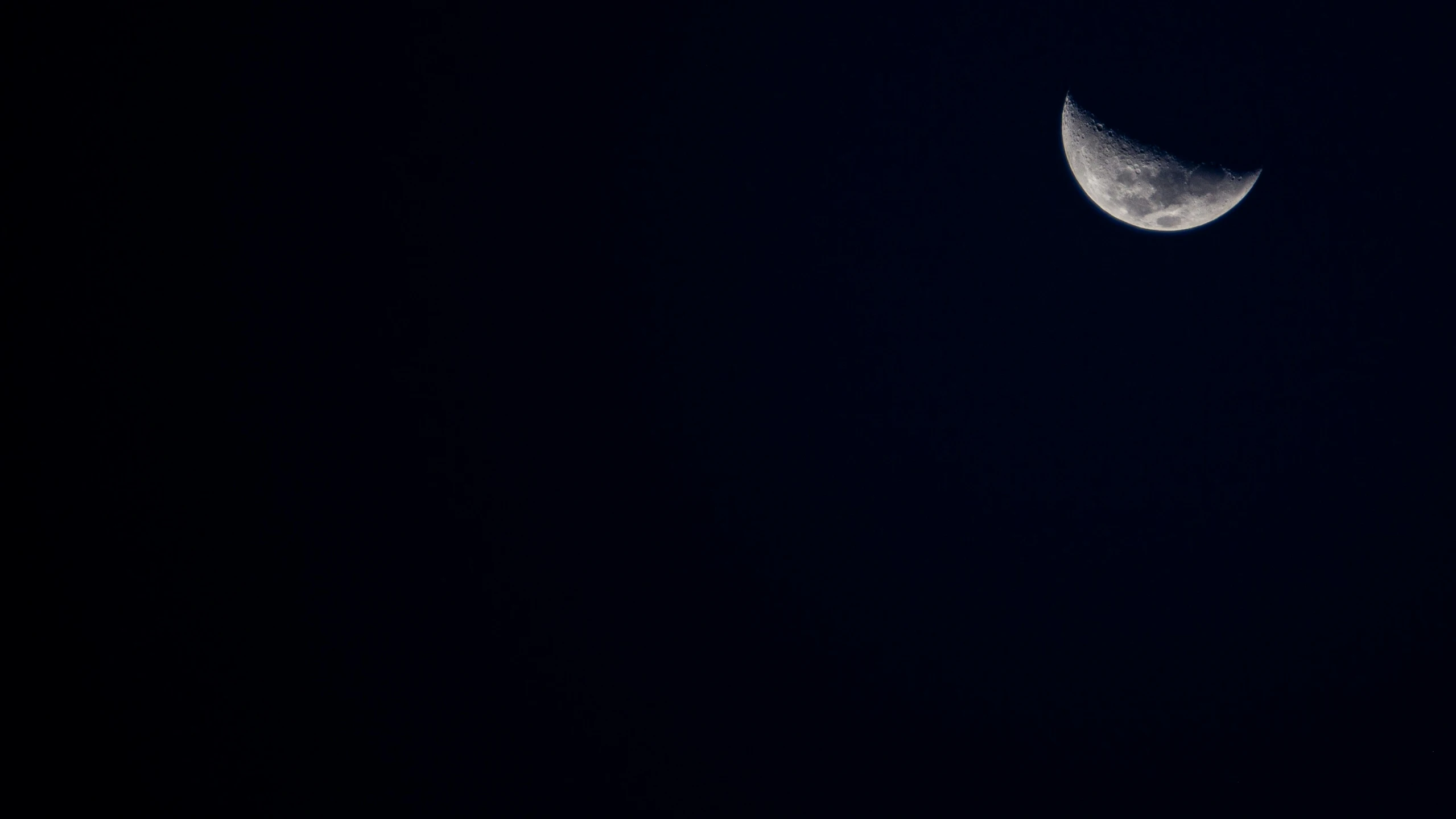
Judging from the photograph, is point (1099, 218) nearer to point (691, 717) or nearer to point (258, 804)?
point (691, 717)

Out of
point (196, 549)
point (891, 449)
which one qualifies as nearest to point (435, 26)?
point (196, 549)

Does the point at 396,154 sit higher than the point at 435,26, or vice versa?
the point at 435,26

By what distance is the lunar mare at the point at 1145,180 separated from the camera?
10.6 feet

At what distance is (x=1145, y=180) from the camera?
328 cm

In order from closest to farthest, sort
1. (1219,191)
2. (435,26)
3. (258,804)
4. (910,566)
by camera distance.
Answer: (1219,191) → (435,26) → (258,804) → (910,566)

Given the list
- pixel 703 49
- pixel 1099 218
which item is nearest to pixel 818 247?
pixel 703 49

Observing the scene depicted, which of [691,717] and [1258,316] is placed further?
[691,717]

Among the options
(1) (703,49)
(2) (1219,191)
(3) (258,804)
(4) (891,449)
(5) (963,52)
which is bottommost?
(3) (258,804)

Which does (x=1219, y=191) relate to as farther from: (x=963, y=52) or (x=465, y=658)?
(x=465, y=658)

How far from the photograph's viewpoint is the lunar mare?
322 centimetres

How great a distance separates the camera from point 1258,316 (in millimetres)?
3689

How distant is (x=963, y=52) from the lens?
3.58 meters

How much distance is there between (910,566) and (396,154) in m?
4.24

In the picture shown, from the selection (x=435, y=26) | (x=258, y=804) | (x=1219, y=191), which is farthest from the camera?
(x=258, y=804)
